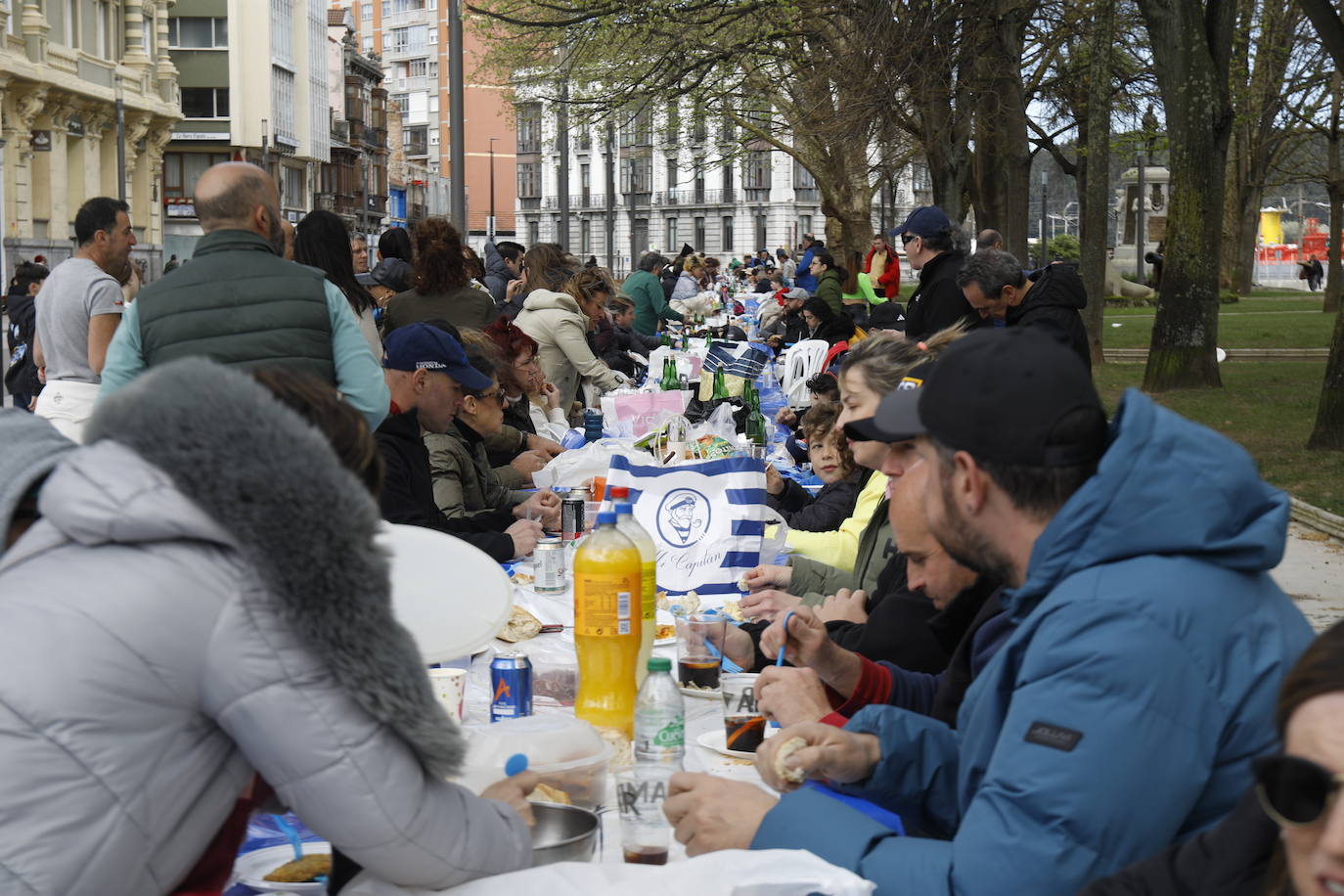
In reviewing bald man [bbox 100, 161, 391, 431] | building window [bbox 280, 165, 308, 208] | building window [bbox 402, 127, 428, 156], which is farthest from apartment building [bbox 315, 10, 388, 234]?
bald man [bbox 100, 161, 391, 431]

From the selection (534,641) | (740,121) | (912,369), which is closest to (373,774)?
(534,641)

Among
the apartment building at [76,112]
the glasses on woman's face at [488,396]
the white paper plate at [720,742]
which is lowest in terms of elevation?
the white paper plate at [720,742]

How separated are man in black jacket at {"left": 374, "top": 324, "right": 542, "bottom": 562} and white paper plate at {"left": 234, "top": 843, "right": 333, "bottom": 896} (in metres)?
2.19

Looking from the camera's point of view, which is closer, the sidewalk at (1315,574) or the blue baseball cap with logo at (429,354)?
the blue baseball cap with logo at (429,354)

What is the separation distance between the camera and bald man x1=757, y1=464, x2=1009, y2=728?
2752 millimetres

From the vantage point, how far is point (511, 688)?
297cm

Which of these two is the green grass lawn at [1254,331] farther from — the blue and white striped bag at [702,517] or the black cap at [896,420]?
the black cap at [896,420]

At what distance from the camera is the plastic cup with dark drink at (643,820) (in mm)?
2314

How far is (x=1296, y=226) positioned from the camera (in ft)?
300

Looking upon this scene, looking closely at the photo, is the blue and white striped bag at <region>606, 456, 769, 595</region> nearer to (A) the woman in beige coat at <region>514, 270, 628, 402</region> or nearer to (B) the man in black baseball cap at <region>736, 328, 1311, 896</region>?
(B) the man in black baseball cap at <region>736, 328, 1311, 896</region>

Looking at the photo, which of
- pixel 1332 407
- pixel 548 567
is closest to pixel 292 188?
pixel 1332 407

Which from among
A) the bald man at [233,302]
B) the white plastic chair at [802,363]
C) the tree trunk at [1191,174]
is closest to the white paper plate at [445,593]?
the bald man at [233,302]

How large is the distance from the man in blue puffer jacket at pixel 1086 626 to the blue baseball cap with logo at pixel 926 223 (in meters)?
7.15

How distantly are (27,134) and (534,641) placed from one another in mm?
38153
